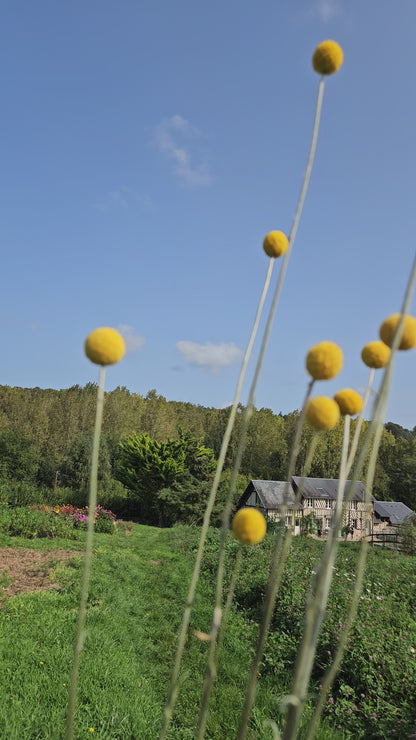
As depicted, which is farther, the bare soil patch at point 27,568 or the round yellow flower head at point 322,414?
the bare soil patch at point 27,568

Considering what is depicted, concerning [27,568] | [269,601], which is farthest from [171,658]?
[269,601]

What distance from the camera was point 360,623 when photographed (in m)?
4.60

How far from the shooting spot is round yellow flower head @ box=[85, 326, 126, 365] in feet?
1.48

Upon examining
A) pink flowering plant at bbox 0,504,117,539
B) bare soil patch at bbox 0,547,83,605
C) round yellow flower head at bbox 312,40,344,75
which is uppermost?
round yellow flower head at bbox 312,40,344,75

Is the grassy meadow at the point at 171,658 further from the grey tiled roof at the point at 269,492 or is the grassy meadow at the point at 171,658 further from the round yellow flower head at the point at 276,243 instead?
the grey tiled roof at the point at 269,492

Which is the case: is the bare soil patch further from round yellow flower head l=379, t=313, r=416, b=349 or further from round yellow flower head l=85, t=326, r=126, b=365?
round yellow flower head l=379, t=313, r=416, b=349

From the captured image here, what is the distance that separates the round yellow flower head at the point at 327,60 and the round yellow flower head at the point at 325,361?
1.18 ft

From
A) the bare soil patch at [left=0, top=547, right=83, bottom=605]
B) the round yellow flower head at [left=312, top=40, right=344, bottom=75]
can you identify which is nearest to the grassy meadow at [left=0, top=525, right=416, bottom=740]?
the bare soil patch at [left=0, top=547, right=83, bottom=605]

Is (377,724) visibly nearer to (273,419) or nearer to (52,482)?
(52,482)

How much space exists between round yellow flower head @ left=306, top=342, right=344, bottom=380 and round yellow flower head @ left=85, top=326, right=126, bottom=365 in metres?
0.20

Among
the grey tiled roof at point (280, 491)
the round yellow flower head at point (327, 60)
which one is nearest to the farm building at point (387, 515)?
the grey tiled roof at point (280, 491)

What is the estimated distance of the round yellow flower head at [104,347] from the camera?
451mm

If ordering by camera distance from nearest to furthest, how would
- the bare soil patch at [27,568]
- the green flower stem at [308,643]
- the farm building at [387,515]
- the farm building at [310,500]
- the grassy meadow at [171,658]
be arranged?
the green flower stem at [308,643] < the grassy meadow at [171,658] < the bare soil patch at [27,568] < the farm building at [310,500] < the farm building at [387,515]

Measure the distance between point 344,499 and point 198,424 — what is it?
41.3 metres
